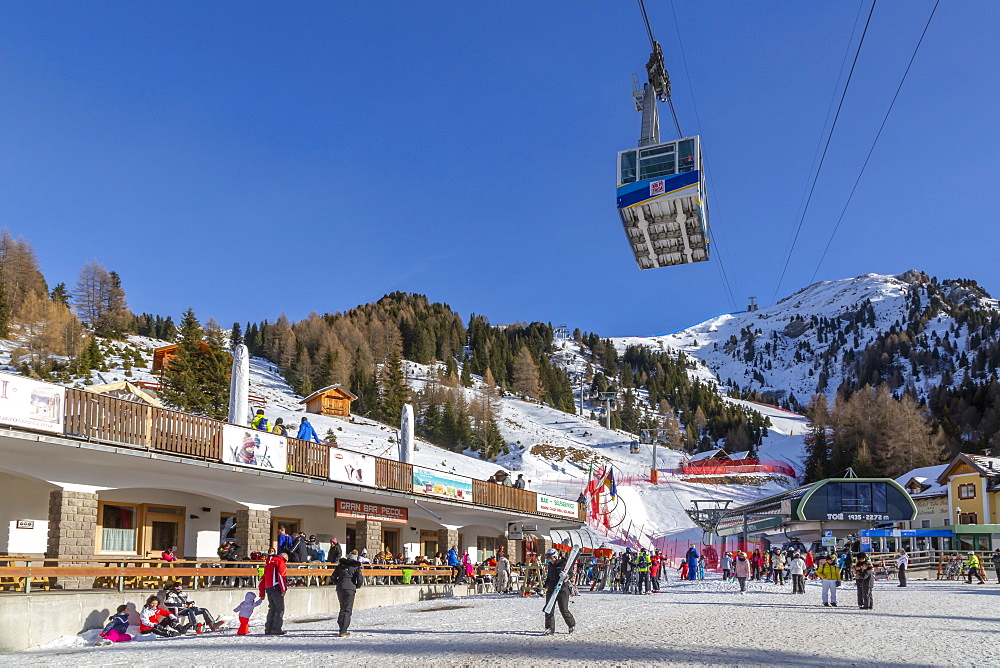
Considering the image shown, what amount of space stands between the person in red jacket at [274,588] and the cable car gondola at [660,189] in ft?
43.6

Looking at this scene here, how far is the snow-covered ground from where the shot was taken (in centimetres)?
956

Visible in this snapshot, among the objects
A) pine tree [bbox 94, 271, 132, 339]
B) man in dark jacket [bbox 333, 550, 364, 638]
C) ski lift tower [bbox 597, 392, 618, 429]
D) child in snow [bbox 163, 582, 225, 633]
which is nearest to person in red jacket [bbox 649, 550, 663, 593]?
child in snow [bbox 163, 582, 225, 633]

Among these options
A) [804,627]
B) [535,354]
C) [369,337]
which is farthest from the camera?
[535,354]

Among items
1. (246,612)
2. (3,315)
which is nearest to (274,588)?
(246,612)

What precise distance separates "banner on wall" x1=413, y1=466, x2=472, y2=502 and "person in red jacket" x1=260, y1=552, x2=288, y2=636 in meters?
13.5

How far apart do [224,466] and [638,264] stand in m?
12.1

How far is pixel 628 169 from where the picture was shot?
72.8ft

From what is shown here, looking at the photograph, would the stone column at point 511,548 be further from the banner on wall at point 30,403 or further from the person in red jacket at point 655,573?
the banner on wall at point 30,403

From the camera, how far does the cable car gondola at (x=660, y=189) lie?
2147 cm

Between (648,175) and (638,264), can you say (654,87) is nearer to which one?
(648,175)

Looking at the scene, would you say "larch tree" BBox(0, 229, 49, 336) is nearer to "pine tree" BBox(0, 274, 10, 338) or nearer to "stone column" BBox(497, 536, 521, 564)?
"pine tree" BBox(0, 274, 10, 338)

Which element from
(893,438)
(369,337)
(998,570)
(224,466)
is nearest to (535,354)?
(369,337)

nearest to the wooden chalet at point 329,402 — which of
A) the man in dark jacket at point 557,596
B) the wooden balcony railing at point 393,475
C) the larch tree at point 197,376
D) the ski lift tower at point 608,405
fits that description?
the larch tree at point 197,376

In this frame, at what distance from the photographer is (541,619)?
14992 millimetres
